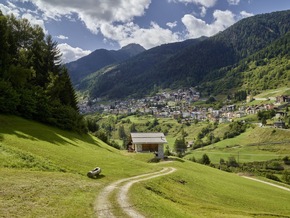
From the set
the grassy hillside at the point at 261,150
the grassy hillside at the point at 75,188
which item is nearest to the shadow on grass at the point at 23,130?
the grassy hillside at the point at 75,188

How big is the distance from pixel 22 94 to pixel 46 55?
91.4 feet

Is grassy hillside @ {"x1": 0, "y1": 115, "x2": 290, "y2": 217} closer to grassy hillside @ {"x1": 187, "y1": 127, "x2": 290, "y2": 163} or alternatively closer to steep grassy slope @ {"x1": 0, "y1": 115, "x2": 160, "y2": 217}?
steep grassy slope @ {"x1": 0, "y1": 115, "x2": 160, "y2": 217}

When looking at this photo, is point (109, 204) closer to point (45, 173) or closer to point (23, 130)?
point (45, 173)

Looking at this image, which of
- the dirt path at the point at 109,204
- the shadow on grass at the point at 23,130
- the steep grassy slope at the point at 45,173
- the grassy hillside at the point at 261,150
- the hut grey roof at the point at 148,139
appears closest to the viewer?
the steep grassy slope at the point at 45,173

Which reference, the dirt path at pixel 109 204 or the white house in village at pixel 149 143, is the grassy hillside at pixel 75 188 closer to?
the dirt path at pixel 109 204

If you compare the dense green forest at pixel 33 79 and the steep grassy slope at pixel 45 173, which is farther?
the dense green forest at pixel 33 79

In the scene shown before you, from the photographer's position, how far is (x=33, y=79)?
81.7 metres

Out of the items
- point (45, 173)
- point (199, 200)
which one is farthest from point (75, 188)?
point (199, 200)

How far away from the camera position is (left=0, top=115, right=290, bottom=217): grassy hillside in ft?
73.1

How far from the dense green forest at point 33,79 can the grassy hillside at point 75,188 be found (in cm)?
702

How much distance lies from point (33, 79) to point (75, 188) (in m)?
61.4

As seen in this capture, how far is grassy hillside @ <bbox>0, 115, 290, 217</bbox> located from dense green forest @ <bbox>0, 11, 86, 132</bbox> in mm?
7016

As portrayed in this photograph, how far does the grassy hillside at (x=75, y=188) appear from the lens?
73.1ft

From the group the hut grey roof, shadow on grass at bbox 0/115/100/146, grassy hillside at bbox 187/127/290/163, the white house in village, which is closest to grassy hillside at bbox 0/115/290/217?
shadow on grass at bbox 0/115/100/146
